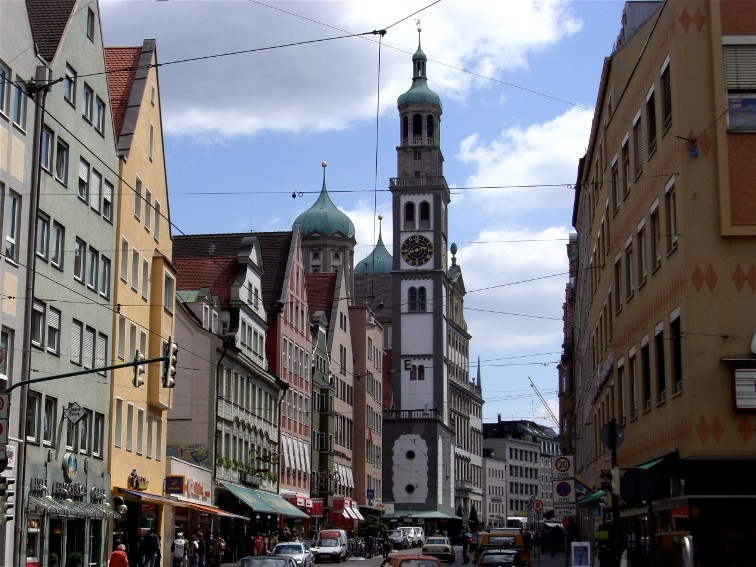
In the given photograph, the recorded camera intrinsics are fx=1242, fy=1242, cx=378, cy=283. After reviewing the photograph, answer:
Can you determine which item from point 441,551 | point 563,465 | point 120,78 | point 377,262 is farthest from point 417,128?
point 563,465

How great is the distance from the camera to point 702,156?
86.0 feet

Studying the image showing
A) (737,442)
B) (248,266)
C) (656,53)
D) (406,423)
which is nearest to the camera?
(737,442)

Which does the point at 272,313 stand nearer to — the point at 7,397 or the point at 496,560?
the point at 496,560

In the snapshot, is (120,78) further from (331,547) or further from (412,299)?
(412,299)

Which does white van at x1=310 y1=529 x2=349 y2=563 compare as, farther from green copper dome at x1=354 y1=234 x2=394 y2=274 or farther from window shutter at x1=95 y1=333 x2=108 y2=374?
green copper dome at x1=354 y1=234 x2=394 y2=274

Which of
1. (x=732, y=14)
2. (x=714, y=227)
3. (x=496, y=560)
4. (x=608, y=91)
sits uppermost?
(x=608, y=91)

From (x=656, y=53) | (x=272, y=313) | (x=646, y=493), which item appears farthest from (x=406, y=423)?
(x=646, y=493)

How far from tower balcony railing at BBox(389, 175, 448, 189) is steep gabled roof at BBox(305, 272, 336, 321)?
40.2 metres

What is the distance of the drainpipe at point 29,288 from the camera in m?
34.9

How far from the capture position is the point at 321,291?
99.1m

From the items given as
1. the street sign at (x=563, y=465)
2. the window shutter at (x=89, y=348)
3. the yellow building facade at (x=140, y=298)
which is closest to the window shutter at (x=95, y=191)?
the yellow building facade at (x=140, y=298)

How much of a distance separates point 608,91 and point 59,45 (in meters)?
17.8

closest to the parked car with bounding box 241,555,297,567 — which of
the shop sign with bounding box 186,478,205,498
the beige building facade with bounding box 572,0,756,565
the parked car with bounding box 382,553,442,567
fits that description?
the parked car with bounding box 382,553,442,567

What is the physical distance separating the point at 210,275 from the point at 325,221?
3965 inches
